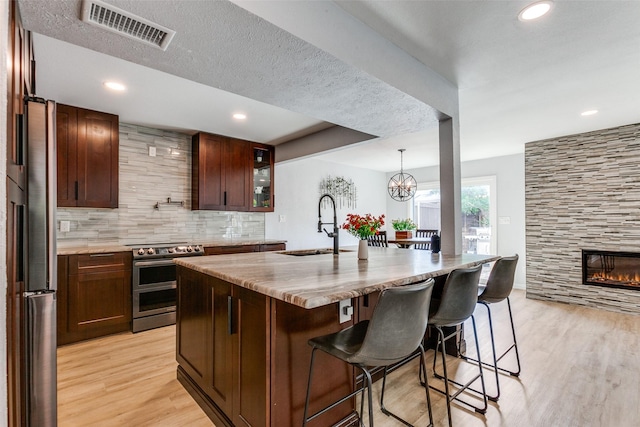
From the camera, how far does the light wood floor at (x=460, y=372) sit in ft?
6.36

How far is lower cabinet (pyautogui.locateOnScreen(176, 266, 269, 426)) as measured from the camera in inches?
59.5

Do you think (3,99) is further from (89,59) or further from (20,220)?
(89,59)

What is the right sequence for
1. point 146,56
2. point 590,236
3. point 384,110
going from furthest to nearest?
1. point 590,236
2. point 384,110
3. point 146,56

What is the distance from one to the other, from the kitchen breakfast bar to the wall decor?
4.32 metres

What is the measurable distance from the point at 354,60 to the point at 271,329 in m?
1.59

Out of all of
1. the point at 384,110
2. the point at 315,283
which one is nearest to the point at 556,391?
the point at 315,283

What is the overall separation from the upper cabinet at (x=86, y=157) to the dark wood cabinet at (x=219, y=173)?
0.97 meters

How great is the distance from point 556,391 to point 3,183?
319 cm

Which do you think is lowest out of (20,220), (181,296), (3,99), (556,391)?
(556,391)

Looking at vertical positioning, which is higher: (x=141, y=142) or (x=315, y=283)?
(x=141, y=142)

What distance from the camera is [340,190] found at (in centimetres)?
676

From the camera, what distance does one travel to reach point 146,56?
177cm

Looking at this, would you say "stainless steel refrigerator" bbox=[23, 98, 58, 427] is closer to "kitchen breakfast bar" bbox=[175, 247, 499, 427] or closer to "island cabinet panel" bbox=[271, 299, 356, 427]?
"kitchen breakfast bar" bbox=[175, 247, 499, 427]

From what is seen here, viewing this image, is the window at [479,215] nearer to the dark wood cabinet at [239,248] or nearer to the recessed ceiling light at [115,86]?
the dark wood cabinet at [239,248]
